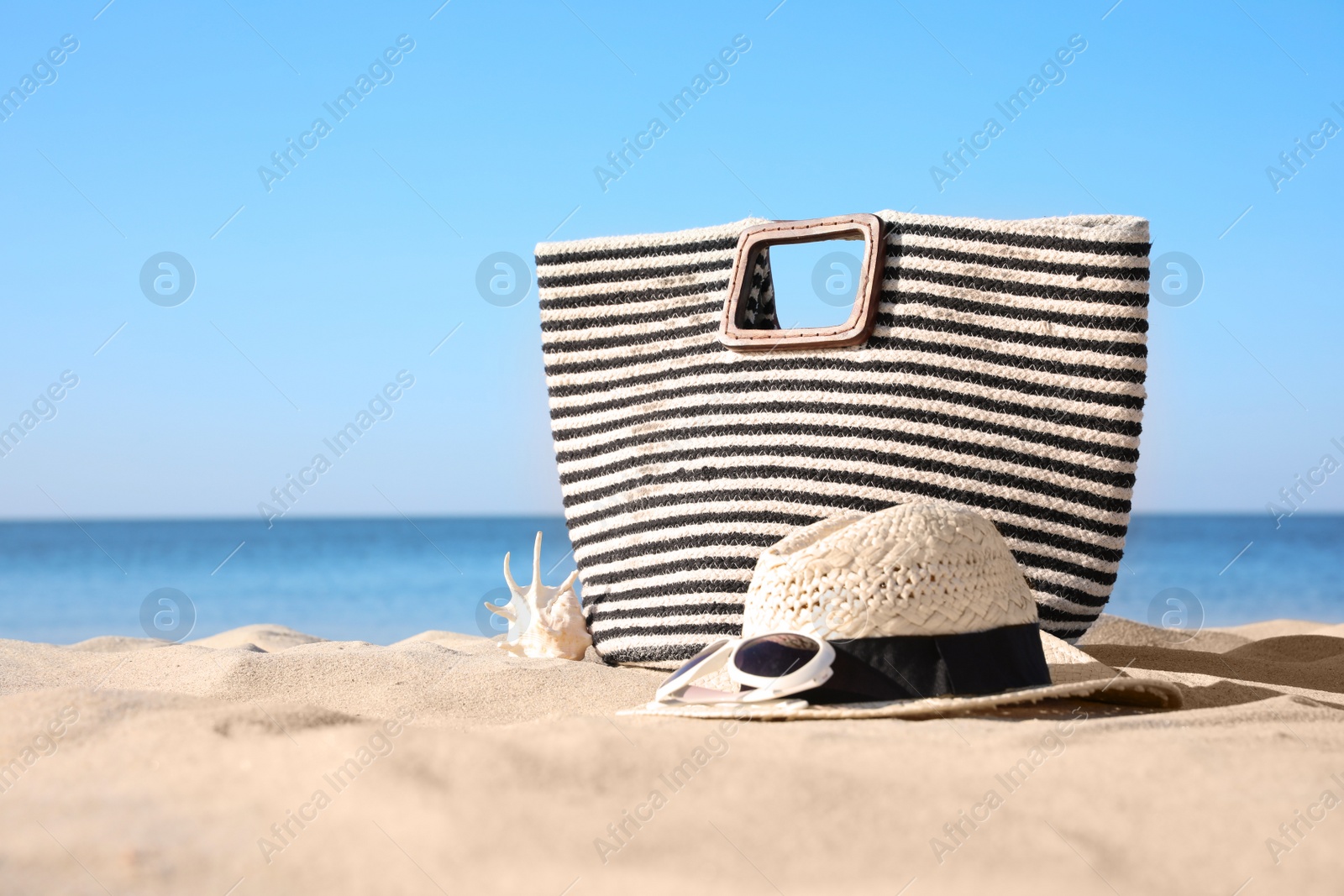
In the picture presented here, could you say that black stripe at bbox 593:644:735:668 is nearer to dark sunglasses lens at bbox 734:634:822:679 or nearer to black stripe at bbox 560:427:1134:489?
black stripe at bbox 560:427:1134:489

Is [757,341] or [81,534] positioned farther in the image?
[81,534]

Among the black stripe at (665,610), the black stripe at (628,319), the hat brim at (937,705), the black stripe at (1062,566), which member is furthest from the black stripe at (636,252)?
the hat brim at (937,705)

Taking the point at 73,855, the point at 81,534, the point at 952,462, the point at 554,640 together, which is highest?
the point at 952,462

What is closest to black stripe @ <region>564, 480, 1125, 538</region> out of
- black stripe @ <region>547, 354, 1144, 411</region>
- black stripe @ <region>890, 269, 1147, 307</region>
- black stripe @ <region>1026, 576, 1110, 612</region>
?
black stripe @ <region>1026, 576, 1110, 612</region>

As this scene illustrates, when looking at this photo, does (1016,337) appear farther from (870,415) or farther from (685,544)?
(685,544)

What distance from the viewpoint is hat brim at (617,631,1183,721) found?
63.5 inches

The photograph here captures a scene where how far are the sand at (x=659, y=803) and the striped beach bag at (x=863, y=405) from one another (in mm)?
648

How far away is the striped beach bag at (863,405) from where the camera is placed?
2180mm

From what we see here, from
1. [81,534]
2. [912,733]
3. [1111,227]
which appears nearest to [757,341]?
[1111,227]

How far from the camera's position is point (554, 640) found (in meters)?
2.72

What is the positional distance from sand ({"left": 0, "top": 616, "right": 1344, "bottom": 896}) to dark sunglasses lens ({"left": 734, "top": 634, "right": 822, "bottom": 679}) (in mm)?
118

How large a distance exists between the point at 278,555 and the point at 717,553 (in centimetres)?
2078

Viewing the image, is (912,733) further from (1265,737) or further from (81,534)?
(81,534)

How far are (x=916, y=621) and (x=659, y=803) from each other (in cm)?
70
